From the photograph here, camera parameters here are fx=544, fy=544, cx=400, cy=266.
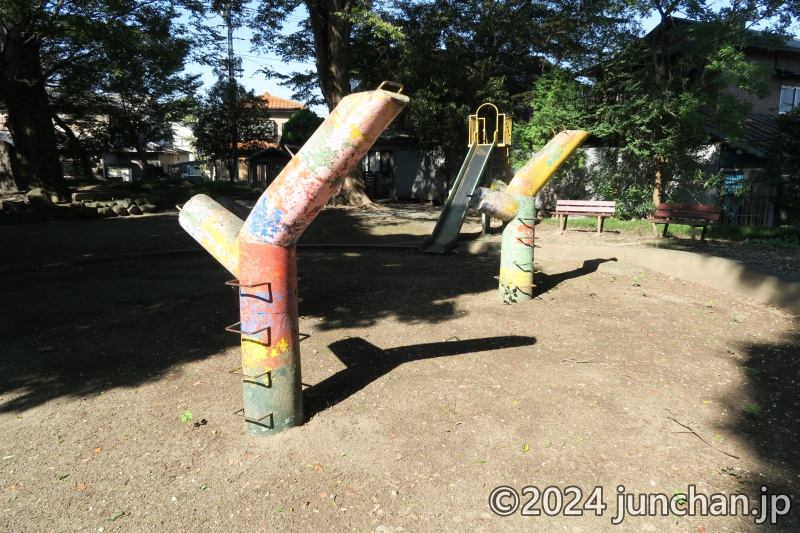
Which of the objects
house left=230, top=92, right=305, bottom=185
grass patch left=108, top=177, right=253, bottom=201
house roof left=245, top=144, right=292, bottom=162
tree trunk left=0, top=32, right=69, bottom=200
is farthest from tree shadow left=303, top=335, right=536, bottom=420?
house roof left=245, top=144, right=292, bottom=162

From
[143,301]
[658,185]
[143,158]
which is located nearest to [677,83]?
[658,185]

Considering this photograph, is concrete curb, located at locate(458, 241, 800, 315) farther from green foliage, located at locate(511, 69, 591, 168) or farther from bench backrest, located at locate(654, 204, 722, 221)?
green foliage, located at locate(511, 69, 591, 168)

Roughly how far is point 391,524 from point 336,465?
629 mm

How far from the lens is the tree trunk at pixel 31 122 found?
17.2 metres

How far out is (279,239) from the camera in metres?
3.27

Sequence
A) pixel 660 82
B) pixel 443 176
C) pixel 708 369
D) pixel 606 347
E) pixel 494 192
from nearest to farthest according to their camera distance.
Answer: pixel 708 369 → pixel 606 347 → pixel 494 192 → pixel 660 82 → pixel 443 176

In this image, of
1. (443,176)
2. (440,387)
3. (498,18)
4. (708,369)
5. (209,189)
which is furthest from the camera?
(209,189)

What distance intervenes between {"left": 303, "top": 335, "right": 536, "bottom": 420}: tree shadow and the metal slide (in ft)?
16.4

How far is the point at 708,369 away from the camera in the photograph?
4.67m

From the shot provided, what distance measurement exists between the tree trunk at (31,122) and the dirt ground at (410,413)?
13.7 metres

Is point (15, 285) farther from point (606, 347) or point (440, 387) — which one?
point (606, 347)

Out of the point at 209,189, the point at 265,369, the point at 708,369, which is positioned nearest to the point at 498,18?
the point at 209,189

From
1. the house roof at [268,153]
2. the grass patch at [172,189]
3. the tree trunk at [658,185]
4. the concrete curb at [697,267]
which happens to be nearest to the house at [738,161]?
the tree trunk at [658,185]

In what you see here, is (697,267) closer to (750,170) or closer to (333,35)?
(750,170)
